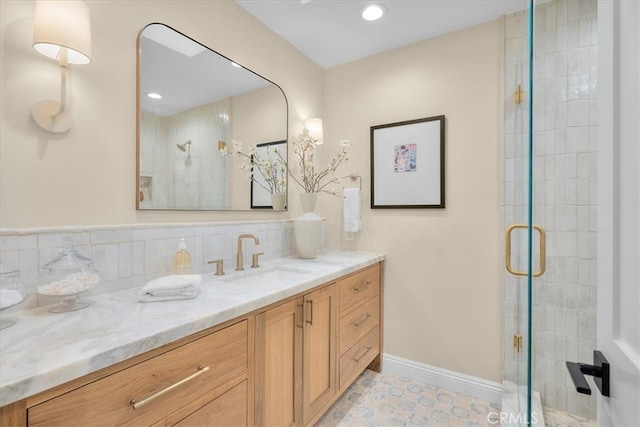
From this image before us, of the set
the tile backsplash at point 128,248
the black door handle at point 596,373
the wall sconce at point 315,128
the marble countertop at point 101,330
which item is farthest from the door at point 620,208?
the wall sconce at point 315,128

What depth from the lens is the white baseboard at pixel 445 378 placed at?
198 cm

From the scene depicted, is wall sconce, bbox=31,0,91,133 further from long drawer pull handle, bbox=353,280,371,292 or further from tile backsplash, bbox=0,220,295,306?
long drawer pull handle, bbox=353,280,371,292

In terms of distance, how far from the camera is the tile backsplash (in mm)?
1047

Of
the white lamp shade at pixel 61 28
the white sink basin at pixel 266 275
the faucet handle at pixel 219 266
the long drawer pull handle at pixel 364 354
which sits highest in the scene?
the white lamp shade at pixel 61 28

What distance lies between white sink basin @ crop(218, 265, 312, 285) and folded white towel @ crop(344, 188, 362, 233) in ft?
2.45

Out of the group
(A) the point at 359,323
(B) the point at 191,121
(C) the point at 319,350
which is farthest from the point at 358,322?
(B) the point at 191,121

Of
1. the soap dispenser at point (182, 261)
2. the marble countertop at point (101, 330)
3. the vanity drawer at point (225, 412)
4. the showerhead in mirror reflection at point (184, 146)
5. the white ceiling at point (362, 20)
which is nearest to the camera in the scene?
the marble countertop at point (101, 330)

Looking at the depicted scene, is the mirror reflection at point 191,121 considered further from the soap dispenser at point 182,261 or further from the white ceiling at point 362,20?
the white ceiling at point 362,20

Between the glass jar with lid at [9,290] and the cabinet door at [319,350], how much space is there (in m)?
1.02

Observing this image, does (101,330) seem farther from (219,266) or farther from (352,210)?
(352,210)

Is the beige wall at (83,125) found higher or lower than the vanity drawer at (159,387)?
higher

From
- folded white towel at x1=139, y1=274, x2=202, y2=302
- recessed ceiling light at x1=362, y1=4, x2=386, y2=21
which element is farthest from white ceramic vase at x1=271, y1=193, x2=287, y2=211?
recessed ceiling light at x1=362, y1=4, x2=386, y2=21

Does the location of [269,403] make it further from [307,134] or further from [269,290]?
[307,134]

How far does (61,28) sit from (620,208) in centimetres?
168
